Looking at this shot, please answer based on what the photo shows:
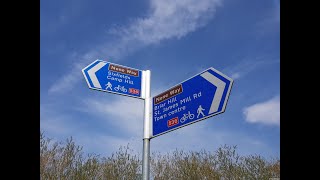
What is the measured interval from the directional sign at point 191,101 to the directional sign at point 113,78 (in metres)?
0.28

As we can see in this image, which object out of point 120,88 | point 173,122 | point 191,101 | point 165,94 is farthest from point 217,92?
point 120,88

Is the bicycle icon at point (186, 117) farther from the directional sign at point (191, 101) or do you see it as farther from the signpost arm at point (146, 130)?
the signpost arm at point (146, 130)

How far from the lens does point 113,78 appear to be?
4.02 metres

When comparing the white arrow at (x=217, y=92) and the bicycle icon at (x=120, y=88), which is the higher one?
the bicycle icon at (x=120, y=88)

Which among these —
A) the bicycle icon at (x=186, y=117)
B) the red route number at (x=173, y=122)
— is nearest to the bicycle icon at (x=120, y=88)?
the red route number at (x=173, y=122)

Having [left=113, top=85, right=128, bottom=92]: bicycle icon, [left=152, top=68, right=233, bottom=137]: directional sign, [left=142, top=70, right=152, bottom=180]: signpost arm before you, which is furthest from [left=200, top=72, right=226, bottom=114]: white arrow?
[left=113, top=85, right=128, bottom=92]: bicycle icon

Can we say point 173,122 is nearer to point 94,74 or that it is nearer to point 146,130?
point 146,130

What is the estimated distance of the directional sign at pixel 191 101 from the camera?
334 cm

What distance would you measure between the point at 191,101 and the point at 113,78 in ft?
2.97

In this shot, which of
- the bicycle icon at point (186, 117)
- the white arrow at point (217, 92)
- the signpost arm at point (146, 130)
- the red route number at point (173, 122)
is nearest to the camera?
the white arrow at point (217, 92)

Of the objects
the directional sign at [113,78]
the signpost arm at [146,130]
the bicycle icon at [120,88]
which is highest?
the directional sign at [113,78]
